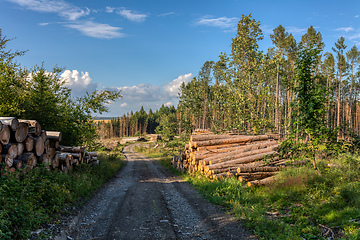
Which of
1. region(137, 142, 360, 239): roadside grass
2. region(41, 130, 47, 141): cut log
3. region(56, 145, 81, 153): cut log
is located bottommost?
region(137, 142, 360, 239): roadside grass

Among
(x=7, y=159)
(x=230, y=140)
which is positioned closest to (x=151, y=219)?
(x=7, y=159)

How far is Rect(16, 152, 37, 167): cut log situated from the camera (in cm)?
796

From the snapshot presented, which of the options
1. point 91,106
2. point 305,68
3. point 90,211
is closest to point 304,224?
point 305,68

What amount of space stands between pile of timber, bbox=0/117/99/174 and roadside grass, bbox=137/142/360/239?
6.86 meters

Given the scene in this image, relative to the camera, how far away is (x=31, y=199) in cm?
629

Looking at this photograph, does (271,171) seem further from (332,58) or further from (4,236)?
(332,58)

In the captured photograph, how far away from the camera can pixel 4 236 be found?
4.51 meters

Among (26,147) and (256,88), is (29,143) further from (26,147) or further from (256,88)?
(256,88)

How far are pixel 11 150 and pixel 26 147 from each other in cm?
73

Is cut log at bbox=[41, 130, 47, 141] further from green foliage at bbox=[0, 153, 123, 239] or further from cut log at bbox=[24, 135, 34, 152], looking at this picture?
green foliage at bbox=[0, 153, 123, 239]

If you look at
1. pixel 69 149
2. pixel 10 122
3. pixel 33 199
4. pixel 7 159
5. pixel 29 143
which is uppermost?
pixel 10 122

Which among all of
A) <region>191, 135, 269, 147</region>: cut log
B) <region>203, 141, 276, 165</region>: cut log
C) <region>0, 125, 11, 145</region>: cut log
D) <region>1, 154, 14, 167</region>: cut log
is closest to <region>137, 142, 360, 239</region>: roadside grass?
<region>203, 141, 276, 165</region>: cut log

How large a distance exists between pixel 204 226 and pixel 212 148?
8.42m

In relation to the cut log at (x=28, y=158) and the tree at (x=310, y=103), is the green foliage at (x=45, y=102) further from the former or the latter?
the tree at (x=310, y=103)
